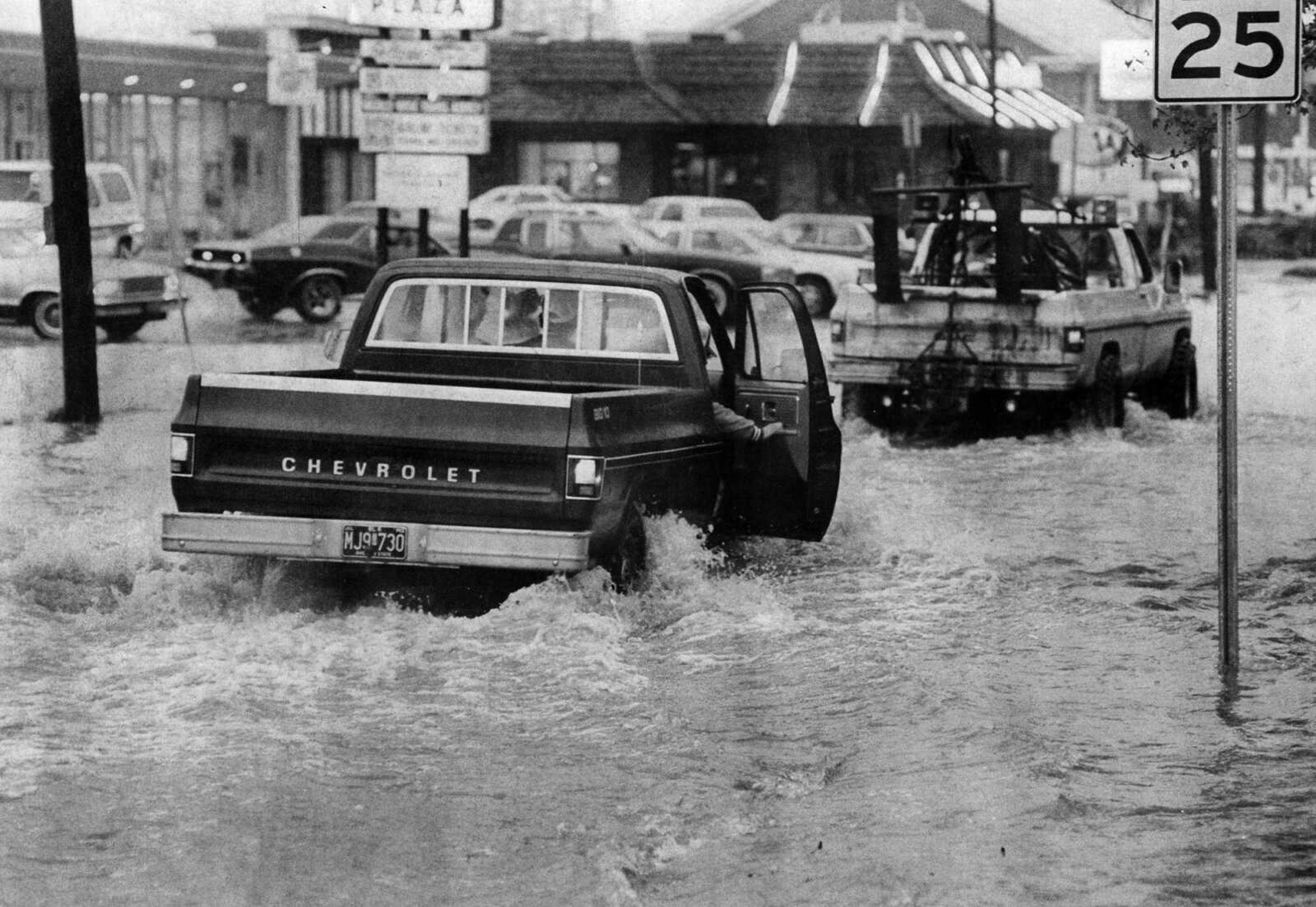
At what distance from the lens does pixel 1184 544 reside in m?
12.5

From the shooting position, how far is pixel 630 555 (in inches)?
373

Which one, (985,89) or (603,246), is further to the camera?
(985,89)

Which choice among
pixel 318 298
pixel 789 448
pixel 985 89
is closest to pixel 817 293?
pixel 318 298

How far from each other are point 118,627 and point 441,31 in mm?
12355

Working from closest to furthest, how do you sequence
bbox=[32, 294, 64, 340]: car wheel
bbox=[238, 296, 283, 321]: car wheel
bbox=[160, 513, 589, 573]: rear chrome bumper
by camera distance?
bbox=[160, 513, 589, 573]: rear chrome bumper → bbox=[32, 294, 64, 340]: car wheel → bbox=[238, 296, 283, 321]: car wheel

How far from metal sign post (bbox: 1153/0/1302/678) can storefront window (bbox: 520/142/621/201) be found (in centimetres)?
4809

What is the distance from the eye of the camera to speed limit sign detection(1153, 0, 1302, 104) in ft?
26.9

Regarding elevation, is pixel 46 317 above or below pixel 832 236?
below

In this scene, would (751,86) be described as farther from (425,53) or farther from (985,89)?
(425,53)

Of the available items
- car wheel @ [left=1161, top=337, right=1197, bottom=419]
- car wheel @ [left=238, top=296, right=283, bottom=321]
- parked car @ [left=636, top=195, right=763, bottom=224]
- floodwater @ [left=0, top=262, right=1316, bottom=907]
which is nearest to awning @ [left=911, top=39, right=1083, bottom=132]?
parked car @ [left=636, top=195, right=763, bottom=224]

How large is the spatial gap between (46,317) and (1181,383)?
13.3 m

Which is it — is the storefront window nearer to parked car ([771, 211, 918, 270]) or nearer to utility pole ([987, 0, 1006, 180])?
utility pole ([987, 0, 1006, 180])

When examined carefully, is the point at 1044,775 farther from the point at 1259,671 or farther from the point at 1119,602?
the point at 1119,602

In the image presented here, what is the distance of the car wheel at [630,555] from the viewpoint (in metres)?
9.28
